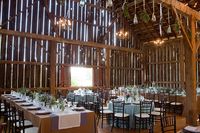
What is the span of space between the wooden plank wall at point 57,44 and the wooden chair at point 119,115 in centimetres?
596

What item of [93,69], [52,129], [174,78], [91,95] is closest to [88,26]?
[93,69]

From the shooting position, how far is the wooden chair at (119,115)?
7.24 m

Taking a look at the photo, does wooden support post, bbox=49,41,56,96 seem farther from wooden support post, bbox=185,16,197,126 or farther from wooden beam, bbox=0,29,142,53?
wooden support post, bbox=185,16,197,126

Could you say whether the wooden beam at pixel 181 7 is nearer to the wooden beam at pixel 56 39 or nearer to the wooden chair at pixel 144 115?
the wooden chair at pixel 144 115

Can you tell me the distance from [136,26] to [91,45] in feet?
14.0

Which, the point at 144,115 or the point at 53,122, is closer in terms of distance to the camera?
the point at 53,122

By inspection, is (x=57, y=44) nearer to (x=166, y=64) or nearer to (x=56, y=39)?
(x=56, y=39)

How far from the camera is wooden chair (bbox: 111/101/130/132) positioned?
724 cm

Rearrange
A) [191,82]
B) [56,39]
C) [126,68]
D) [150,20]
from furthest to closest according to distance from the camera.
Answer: [126,68] → [150,20] → [56,39] → [191,82]

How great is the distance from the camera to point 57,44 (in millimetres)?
13094

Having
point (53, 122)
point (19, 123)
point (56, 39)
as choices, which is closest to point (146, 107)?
point (53, 122)

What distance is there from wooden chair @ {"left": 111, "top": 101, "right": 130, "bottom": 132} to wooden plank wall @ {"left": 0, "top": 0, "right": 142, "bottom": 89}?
5.96 m

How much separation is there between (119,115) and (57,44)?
7183 mm

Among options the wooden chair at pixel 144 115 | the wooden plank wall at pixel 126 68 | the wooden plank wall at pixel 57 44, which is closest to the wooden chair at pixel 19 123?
the wooden chair at pixel 144 115
